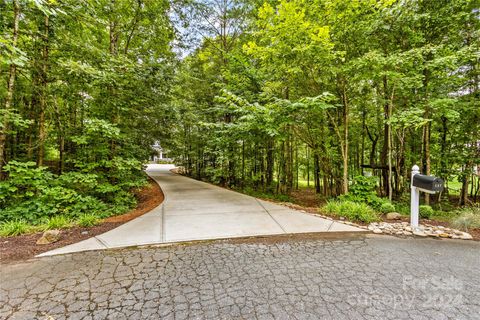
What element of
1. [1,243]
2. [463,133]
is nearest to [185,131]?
[1,243]

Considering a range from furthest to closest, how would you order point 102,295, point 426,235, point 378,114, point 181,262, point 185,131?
point 185,131 < point 378,114 < point 426,235 < point 181,262 < point 102,295

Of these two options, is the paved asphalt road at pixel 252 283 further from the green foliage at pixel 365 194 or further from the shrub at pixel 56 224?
the green foliage at pixel 365 194

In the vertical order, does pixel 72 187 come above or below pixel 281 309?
above

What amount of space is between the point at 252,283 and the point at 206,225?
5.86 ft

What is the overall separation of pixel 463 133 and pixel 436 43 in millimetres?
2846

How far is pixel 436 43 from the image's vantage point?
16.8ft

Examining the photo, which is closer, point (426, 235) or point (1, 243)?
point (1, 243)

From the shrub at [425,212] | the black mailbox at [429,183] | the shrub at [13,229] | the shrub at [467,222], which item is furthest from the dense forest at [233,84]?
the shrub at [467,222]

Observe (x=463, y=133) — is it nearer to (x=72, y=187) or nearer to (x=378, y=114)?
(x=378, y=114)

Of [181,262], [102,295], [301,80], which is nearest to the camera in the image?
[102,295]

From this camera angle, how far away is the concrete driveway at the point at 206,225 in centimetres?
310

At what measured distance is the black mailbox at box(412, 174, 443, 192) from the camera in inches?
121

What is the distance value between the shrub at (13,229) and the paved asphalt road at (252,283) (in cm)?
122

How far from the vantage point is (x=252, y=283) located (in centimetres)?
208
